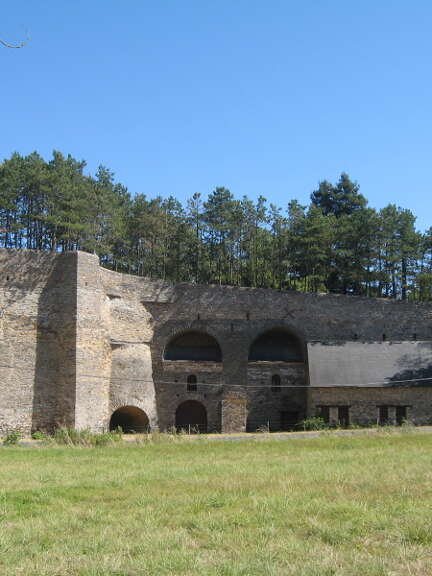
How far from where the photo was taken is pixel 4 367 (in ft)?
90.8

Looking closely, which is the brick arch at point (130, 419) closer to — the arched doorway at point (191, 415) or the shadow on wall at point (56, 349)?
the arched doorway at point (191, 415)

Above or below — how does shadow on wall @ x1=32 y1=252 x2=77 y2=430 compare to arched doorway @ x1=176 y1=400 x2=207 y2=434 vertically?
above

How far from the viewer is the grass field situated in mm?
6355

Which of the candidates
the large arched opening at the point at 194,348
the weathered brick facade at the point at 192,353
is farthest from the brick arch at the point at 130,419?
the large arched opening at the point at 194,348

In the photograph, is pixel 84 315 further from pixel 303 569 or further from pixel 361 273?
pixel 303 569

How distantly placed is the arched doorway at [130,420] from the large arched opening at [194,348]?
380 cm

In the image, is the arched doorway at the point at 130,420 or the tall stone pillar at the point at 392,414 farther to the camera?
the arched doorway at the point at 130,420

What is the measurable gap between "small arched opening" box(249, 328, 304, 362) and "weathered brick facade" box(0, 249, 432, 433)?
79 millimetres

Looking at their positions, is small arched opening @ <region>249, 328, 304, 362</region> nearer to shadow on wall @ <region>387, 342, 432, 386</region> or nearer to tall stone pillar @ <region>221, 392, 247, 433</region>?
tall stone pillar @ <region>221, 392, 247, 433</region>

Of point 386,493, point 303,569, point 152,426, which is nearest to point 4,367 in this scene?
point 152,426

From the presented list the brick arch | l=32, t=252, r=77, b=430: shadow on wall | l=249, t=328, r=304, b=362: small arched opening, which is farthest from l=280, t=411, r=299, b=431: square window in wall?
l=32, t=252, r=77, b=430: shadow on wall

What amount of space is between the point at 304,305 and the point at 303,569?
93.8ft

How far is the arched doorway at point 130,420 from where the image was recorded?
30938 millimetres

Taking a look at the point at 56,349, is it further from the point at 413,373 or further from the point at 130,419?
the point at 413,373
